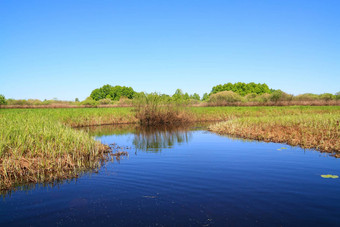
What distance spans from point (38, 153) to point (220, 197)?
7.49 m

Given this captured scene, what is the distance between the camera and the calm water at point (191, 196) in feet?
20.8

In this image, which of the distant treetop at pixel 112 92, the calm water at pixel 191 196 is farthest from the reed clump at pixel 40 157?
the distant treetop at pixel 112 92

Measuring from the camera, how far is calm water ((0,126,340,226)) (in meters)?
6.34

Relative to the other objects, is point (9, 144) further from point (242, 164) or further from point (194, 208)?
point (242, 164)

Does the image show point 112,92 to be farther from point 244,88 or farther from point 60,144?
point 60,144

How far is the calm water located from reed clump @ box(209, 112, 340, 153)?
3121 mm

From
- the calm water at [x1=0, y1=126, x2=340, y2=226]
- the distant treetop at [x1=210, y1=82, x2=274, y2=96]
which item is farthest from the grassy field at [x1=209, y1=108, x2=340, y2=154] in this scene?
the distant treetop at [x1=210, y1=82, x2=274, y2=96]

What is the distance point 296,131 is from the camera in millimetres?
18234

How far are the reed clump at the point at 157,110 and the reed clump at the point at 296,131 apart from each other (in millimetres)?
9643

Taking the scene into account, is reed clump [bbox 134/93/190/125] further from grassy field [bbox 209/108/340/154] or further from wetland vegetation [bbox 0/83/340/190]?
grassy field [bbox 209/108/340/154]

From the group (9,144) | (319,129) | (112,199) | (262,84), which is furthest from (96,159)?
(262,84)

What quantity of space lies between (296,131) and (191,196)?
13.5 meters

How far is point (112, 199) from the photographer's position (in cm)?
764

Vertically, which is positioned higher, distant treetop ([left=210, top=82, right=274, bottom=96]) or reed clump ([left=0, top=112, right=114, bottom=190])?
distant treetop ([left=210, top=82, right=274, bottom=96])
